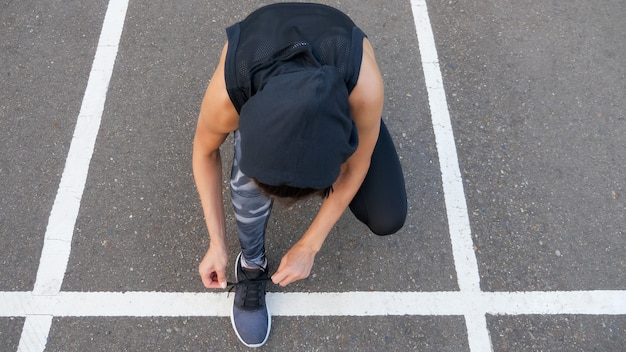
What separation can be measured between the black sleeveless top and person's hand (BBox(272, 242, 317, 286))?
78 cm

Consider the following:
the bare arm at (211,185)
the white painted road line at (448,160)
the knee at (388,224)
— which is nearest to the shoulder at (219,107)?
the bare arm at (211,185)

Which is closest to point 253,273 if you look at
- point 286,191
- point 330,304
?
point 330,304

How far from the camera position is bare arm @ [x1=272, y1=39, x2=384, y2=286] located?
165cm

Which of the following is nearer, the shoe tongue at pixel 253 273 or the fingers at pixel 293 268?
the fingers at pixel 293 268

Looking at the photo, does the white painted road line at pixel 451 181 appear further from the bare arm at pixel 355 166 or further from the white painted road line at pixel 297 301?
the bare arm at pixel 355 166

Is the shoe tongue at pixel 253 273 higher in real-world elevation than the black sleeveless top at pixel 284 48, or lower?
lower

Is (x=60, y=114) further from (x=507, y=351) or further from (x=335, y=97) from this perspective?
(x=507, y=351)

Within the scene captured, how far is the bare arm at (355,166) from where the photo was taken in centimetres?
165

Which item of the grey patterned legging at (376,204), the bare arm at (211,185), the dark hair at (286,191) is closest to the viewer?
the dark hair at (286,191)

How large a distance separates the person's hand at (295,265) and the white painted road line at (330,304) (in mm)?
459

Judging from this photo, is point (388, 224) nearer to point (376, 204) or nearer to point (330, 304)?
point (376, 204)

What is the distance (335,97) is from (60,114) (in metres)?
2.42

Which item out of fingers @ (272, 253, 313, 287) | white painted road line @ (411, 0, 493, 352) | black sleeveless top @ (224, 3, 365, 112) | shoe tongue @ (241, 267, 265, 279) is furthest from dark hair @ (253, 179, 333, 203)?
white painted road line @ (411, 0, 493, 352)

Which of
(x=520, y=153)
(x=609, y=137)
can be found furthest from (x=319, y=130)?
(x=609, y=137)
